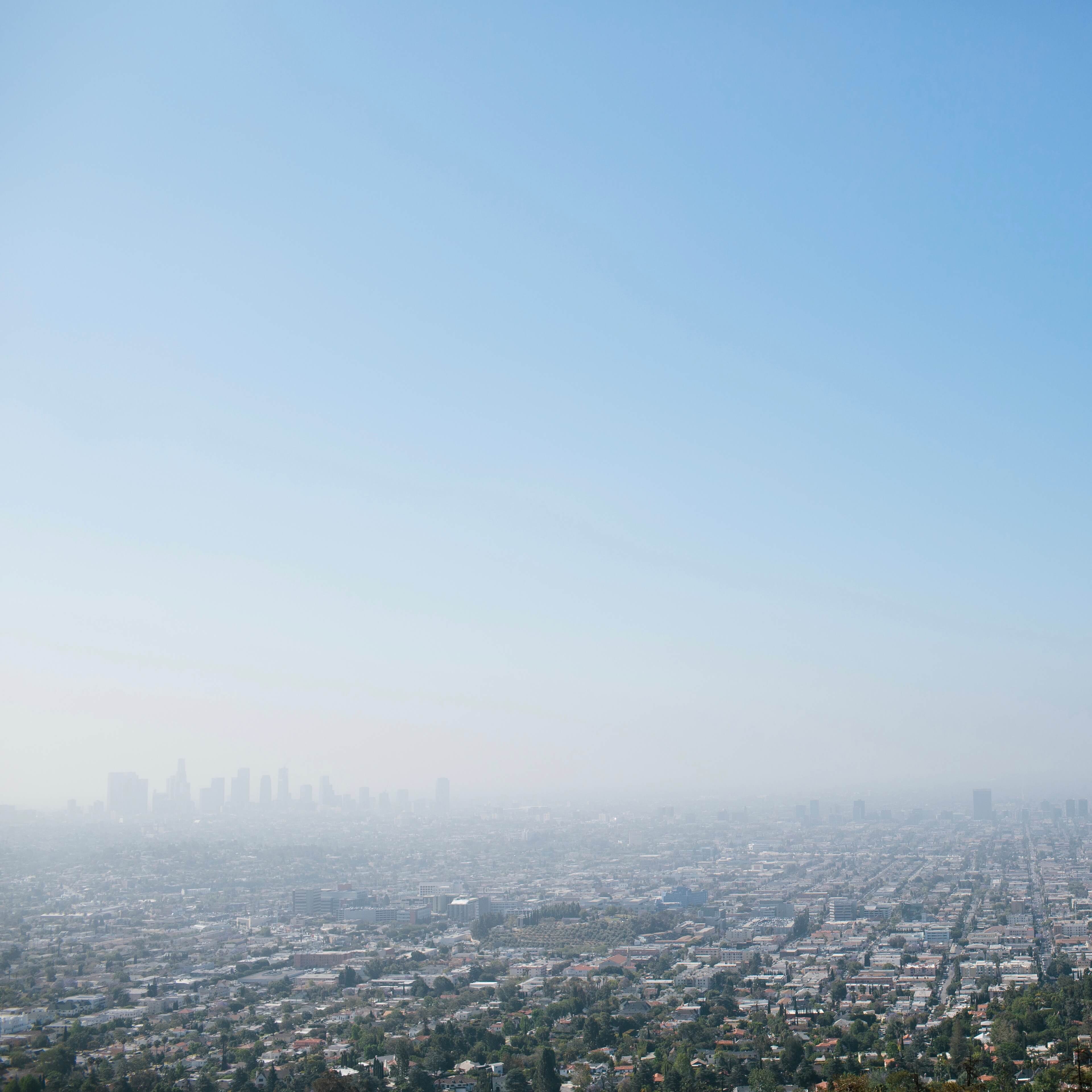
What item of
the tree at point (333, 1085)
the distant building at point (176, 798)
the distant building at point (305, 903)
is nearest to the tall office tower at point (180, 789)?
the distant building at point (176, 798)

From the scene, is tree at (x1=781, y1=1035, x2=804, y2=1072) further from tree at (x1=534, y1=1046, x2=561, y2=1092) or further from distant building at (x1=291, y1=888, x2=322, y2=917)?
distant building at (x1=291, y1=888, x2=322, y2=917)

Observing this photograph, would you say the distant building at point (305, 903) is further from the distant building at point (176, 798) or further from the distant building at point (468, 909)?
the distant building at point (176, 798)

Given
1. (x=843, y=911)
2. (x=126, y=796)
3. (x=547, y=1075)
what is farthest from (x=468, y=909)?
(x=126, y=796)

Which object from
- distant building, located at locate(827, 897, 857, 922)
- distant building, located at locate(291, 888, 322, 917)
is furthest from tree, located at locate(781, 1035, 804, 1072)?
distant building, located at locate(291, 888, 322, 917)

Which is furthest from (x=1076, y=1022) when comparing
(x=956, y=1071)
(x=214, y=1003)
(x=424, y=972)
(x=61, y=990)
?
(x=61, y=990)

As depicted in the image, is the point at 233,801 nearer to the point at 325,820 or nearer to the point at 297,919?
the point at 325,820

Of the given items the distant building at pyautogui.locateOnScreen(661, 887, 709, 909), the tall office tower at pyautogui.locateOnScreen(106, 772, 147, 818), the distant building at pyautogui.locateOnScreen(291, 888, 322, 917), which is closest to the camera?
the distant building at pyautogui.locateOnScreen(291, 888, 322, 917)

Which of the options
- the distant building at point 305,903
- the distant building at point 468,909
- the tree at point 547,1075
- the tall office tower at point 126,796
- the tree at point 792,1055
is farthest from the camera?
the tall office tower at point 126,796
